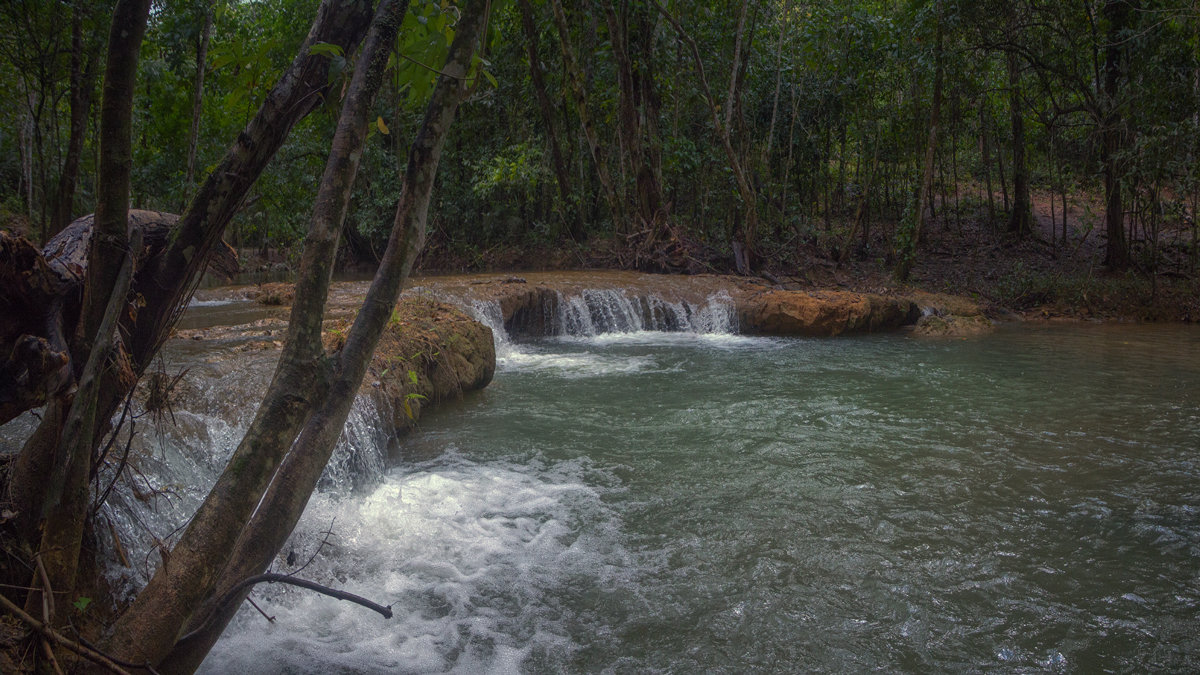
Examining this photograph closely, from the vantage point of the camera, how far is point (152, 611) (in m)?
2.06

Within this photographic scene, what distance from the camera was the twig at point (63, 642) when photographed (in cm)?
170

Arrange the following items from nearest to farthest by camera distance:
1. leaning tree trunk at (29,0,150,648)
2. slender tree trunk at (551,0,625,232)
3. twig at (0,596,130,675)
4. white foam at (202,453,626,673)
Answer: twig at (0,596,130,675), leaning tree trunk at (29,0,150,648), white foam at (202,453,626,673), slender tree trunk at (551,0,625,232)

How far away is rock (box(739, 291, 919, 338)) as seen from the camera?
13.2 meters

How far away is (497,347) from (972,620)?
861cm

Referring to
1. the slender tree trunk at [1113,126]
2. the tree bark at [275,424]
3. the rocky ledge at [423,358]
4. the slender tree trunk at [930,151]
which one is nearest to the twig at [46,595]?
the tree bark at [275,424]

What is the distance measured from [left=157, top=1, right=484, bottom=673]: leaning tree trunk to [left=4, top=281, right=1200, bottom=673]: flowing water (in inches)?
27.6

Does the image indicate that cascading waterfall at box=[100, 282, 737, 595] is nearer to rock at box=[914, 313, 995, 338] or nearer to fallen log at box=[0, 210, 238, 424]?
fallen log at box=[0, 210, 238, 424]

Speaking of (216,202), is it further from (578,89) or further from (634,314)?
(578,89)

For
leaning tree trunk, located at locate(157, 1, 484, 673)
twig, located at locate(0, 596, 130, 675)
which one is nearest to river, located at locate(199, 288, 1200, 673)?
leaning tree trunk, located at locate(157, 1, 484, 673)

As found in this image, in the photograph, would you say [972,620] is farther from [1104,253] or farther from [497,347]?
[1104,253]

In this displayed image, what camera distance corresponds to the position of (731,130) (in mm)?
18797

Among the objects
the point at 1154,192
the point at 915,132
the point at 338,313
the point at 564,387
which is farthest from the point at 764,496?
the point at 915,132

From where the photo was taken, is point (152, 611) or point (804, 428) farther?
point (804, 428)

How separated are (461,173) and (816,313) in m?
12.2
